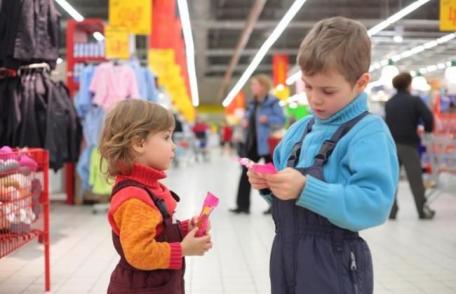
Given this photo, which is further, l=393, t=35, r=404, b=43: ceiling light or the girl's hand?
l=393, t=35, r=404, b=43: ceiling light

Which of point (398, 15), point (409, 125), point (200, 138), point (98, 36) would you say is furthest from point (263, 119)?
point (200, 138)

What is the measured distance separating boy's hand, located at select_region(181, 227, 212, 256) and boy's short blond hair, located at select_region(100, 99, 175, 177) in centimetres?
31

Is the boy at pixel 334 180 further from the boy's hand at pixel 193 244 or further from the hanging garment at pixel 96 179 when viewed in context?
the hanging garment at pixel 96 179

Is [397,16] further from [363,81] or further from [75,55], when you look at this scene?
[363,81]

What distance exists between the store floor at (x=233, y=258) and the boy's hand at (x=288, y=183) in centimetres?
268

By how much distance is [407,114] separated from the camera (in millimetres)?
7180

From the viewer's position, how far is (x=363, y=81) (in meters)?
1.65

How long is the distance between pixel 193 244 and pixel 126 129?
448mm

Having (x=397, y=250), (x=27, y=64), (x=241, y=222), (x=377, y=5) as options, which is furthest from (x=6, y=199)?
(x=377, y=5)

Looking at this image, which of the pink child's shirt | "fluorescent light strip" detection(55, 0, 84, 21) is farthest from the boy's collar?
"fluorescent light strip" detection(55, 0, 84, 21)

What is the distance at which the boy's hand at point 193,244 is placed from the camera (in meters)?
2.05

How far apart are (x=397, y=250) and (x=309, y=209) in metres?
4.19

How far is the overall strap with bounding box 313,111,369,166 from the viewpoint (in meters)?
1.63

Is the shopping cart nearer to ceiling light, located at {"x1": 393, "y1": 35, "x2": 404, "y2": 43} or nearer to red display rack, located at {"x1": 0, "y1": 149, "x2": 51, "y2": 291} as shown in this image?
red display rack, located at {"x1": 0, "y1": 149, "x2": 51, "y2": 291}
